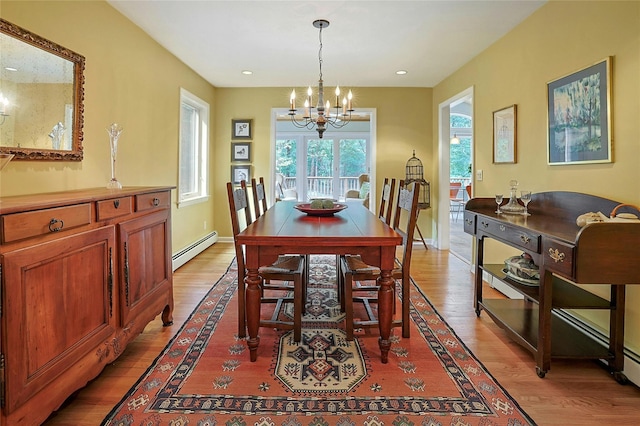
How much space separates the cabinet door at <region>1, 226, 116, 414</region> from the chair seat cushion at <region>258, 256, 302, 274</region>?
909mm

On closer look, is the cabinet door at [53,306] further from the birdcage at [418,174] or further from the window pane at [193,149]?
the birdcage at [418,174]

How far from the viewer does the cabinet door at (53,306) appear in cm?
135

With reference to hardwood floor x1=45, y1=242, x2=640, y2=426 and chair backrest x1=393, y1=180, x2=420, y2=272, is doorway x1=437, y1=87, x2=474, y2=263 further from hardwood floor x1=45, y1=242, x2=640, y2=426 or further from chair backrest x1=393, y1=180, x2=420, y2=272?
hardwood floor x1=45, y1=242, x2=640, y2=426

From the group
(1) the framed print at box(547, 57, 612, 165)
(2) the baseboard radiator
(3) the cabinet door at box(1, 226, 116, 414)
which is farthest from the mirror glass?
(1) the framed print at box(547, 57, 612, 165)

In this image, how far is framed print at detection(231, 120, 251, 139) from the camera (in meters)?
5.98

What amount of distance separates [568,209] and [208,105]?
4772mm

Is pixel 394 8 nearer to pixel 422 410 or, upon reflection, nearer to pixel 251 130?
pixel 422 410

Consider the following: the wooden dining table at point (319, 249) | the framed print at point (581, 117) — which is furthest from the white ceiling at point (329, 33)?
the wooden dining table at point (319, 249)

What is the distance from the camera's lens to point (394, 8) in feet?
10.0

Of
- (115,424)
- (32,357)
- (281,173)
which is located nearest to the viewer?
(32,357)

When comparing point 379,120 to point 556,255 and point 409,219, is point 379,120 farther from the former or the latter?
point 556,255

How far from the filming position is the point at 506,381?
2.05 meters

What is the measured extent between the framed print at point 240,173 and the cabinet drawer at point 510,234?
402 cm

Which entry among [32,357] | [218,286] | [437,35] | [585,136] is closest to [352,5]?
[437,35]
